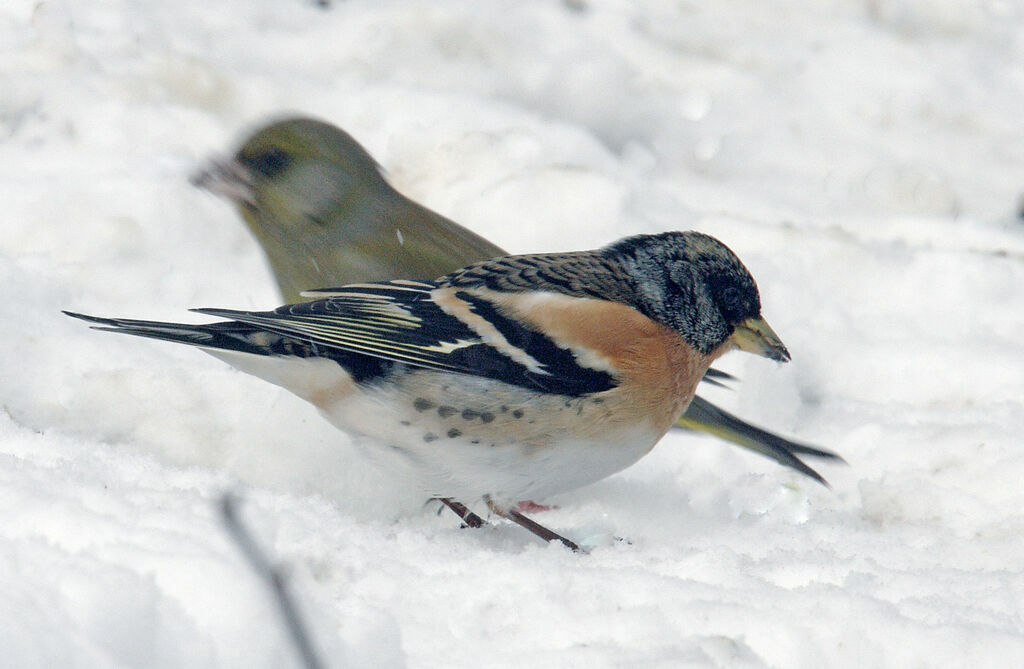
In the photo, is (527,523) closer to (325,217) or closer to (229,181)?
(325,217)

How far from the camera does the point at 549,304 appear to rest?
2.69 metres

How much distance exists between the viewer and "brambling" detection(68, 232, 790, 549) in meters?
2.53

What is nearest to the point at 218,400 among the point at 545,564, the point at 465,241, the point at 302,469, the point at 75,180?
the point at 302,469

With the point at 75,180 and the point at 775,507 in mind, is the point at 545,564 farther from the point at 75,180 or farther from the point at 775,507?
the point at 75,180

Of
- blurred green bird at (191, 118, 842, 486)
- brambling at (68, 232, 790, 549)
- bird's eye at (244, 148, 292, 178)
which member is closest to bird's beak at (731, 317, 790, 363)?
brambling at (68, 232, 790, 549)

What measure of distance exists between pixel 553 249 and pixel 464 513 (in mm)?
1633

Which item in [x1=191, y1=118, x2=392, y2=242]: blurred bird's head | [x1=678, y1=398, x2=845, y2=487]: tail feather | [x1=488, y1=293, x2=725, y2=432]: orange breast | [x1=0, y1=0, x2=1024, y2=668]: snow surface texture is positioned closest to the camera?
[x1=0, y1=0, x2=1024, y2=668]: snow surface texture

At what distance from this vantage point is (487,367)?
2566mm

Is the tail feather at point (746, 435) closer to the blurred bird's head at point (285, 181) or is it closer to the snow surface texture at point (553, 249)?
the snow surface texture at point (553, 249)

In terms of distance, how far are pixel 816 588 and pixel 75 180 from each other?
3.06 m

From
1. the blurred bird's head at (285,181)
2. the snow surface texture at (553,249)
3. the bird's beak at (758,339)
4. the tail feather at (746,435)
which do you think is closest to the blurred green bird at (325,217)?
the blurred bird's head at (285,181)

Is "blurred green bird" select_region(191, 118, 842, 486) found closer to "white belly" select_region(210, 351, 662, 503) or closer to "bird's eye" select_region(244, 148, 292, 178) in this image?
"bird's eye" select_region(244, 148, 292, 178)

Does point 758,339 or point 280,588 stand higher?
point 280,588

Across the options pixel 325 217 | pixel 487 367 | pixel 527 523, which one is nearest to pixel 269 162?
pixel 325 217
